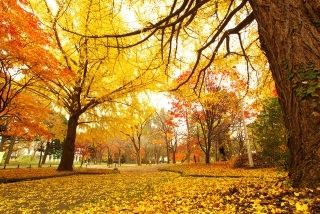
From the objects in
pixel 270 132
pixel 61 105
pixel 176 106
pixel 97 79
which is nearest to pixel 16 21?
pixel 97 79

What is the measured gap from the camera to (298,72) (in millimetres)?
2803

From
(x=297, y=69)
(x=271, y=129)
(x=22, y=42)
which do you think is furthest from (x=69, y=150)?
(x=297, y=69)

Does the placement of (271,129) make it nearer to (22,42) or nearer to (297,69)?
(297,69)

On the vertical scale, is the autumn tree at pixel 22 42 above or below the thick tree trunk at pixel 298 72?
above

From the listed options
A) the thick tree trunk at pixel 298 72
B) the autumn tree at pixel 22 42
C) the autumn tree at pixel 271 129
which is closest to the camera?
the thick tree trunk at pixel 298 72

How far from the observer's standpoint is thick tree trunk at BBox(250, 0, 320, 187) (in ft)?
8.84

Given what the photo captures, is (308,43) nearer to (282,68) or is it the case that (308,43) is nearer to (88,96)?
(282,68)

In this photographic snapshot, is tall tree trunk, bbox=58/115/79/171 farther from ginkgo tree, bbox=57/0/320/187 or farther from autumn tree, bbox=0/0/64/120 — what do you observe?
ginkgo tree, bbox=57/0/320/187

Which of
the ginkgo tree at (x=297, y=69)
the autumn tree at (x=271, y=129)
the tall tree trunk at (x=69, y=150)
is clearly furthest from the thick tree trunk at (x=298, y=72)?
the tall tree trunk at (x=69, y=150)

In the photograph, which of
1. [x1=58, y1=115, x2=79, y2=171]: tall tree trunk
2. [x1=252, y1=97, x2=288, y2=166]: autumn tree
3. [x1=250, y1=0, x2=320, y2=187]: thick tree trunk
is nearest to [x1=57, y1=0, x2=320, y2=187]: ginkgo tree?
[x1=250, y1=0, x2=320, y2=187]: thick tree trunk

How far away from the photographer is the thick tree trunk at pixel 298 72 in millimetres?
2693

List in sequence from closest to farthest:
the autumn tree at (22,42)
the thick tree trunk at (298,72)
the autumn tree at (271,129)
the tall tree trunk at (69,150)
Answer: the thick tree trunk at (298,72) → the autumn tree at (22,42) → the autumn tree at (271,129) → the tall tree trunk at (69,150)

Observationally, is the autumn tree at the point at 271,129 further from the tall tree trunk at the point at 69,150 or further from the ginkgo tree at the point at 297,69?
the tall tree trunk at the point at 69,150

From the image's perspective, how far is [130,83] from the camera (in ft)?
44.9
